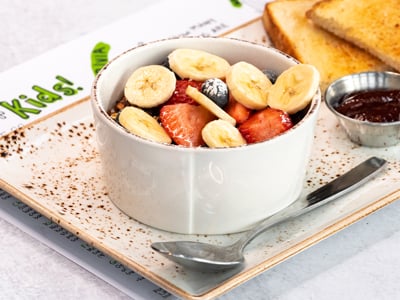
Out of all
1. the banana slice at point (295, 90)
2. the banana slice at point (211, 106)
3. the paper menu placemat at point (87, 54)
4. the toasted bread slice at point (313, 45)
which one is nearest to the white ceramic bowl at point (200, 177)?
the banana slice at point (295, 90)

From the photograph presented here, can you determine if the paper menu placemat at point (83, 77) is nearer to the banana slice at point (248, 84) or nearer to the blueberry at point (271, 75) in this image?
the banana slice at point (248, 84)

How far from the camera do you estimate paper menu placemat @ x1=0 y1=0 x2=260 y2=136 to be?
102 inches

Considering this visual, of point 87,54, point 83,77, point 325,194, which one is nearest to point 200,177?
point 325,194

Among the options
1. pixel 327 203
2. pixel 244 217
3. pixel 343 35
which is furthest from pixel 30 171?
pixel 343 35

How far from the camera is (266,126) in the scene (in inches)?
80.1

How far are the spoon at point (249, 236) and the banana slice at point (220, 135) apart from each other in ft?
0.63

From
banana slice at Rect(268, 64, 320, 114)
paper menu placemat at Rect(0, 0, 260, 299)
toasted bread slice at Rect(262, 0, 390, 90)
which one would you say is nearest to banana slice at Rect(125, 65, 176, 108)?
banana slice at Rect(268, 64, 320, 114)

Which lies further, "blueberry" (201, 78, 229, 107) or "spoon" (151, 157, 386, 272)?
"blueberry" (201, 78, 229, 107)

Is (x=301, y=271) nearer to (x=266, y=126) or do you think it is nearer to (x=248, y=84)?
(x=266, y=126)

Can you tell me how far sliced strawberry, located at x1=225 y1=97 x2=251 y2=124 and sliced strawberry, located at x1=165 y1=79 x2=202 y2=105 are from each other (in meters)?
0.08

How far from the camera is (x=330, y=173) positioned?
2256 millimetres

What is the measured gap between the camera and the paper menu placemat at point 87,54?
8.46 feet

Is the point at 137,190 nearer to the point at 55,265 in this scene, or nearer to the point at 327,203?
the point at 55,265

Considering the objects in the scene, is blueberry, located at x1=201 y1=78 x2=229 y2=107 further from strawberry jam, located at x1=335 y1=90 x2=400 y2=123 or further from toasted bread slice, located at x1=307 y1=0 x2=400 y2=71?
toasted bread slice, located at x1=307 y1=0 x2=400 y2=71
